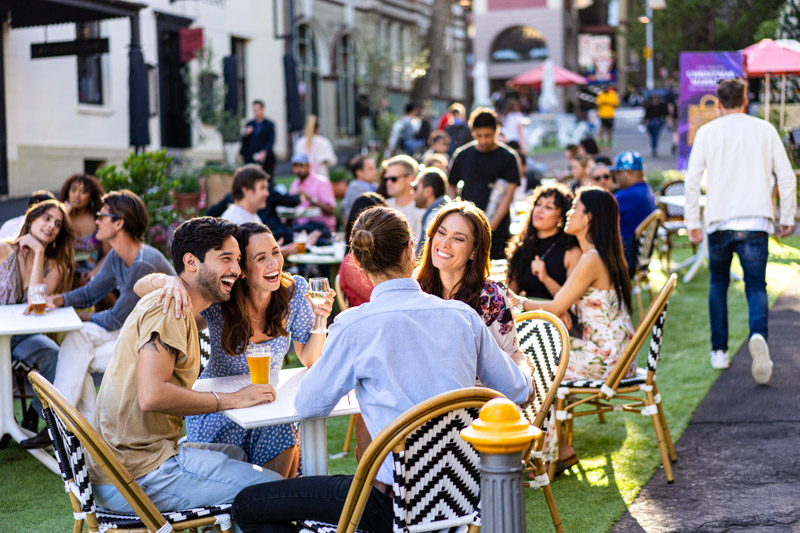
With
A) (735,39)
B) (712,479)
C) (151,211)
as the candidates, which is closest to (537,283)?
(712,479)

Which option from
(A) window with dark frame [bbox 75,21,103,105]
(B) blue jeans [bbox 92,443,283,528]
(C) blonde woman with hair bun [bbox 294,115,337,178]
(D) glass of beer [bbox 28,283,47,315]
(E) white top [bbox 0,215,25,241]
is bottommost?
(B) blue jeans [bbox 92,443,283,528]

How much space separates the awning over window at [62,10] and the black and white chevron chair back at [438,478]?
1054cm

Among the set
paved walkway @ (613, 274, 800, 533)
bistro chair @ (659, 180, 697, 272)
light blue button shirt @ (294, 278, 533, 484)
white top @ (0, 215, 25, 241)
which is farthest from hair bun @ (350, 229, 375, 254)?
bistro chair @ (659, 180, 697, 272)

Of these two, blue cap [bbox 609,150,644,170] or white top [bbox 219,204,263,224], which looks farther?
blue cap [bbox 609,150,644,170]

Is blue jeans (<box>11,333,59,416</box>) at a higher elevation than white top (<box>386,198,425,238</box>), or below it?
below

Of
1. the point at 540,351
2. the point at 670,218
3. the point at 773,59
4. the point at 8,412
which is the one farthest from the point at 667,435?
the point at 773,59

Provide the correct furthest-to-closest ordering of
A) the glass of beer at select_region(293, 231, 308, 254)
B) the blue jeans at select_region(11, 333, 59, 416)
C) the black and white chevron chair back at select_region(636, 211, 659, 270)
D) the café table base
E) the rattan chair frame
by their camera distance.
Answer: the black and white chevron chair back at select_region(636, 211, 659, 270) → the glass of beer at select_region(293, 231, 308, 254) → the blue jeans at select_region(11, 333, 59, 416) → the café table base → the rattan chair frame

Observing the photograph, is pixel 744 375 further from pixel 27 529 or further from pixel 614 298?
pixel 27 529

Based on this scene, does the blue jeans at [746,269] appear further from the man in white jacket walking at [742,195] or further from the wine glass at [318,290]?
the wine glass at [318,290]

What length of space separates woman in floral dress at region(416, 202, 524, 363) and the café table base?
245cm

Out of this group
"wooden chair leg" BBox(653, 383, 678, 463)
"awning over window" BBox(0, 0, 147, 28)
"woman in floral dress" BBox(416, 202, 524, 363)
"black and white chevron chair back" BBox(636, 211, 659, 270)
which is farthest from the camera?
"awning over window" BBox(0, 0, 147, 28)

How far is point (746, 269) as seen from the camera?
20.8 ft

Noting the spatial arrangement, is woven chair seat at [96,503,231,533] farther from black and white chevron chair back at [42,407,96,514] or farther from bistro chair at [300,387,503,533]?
bistro chair at [300,387,503,533]

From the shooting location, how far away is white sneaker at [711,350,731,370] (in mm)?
6770
